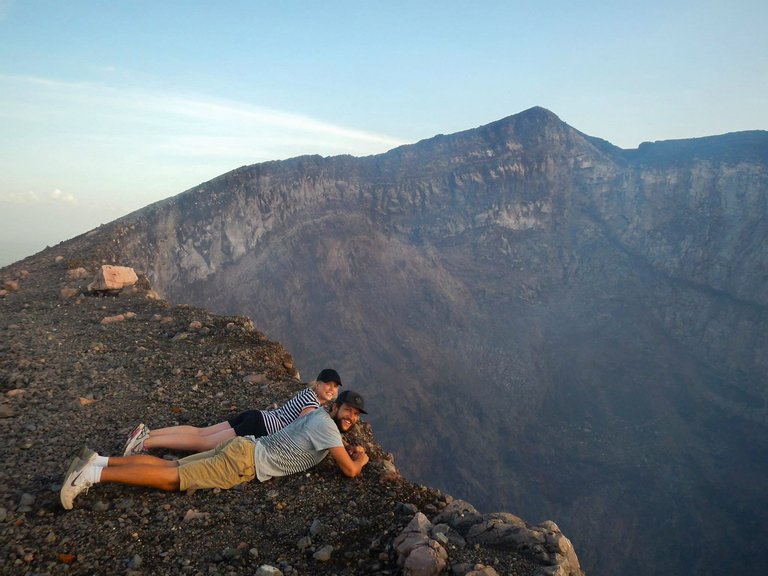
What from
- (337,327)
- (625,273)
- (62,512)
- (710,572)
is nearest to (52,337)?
(62,512)

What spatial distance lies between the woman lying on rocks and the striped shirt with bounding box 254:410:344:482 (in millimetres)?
475

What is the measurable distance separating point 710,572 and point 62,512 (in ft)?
94.0

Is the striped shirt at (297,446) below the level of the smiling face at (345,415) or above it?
below

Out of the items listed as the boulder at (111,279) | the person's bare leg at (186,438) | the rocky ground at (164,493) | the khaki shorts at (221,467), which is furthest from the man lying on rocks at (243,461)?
the boulder at (111,279)

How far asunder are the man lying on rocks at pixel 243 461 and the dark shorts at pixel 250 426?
15.0 inches

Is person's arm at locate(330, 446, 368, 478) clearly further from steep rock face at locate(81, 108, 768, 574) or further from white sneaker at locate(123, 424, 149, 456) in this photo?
steep rock face at locate(81, 108, 768, 574)

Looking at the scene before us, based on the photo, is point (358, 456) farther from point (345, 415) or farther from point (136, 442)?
point (136, 442)

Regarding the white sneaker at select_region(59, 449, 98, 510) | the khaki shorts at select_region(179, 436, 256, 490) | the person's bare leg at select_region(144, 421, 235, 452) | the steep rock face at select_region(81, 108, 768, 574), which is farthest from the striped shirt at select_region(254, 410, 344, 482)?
the steep rock face at select_region(81, 108, 768, 574)

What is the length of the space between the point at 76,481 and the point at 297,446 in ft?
6.29

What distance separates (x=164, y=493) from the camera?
452 centimetres

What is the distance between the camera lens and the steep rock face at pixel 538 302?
88.3 ft

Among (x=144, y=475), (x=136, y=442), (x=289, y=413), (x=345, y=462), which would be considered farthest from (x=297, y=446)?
(x=136, y=442)

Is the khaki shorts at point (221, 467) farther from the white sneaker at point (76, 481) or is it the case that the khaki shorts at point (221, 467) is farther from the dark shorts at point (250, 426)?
the white sneaker at point (76, 481)

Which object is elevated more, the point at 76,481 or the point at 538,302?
the point at 76,481
